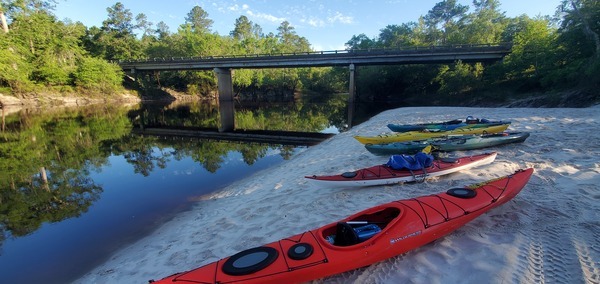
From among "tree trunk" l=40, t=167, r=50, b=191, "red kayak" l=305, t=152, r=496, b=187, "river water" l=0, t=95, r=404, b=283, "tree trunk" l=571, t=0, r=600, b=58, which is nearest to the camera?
"river water" l=0, t=95, r=404, b=283

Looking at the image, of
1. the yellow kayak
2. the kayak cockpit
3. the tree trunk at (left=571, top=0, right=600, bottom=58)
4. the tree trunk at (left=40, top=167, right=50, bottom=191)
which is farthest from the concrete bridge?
the kayak cockpit

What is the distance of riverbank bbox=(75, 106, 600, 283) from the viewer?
3.19 meters

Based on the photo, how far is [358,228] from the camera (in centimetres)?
364

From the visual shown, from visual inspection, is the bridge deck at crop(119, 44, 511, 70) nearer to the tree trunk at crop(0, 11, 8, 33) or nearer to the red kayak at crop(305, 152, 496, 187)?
the tree trunk at crop(0, 11, 8, 33)

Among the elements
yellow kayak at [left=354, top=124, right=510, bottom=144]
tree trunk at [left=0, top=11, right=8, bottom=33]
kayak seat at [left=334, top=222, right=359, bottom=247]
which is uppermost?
tree trunk at [left=0, top=11, right=8, bottom=33]

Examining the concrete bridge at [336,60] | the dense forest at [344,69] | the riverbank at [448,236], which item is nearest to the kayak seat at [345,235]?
the riverbank at [448,236]

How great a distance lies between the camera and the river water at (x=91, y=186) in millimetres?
5406

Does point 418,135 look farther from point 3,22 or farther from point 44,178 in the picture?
point 3,22

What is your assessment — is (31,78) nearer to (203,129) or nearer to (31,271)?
(203,129)

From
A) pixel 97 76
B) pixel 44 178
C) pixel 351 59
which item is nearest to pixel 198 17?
pixel 97 76

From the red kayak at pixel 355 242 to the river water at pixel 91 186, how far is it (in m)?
3.79

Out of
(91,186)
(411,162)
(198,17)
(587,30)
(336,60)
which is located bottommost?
(91,186)

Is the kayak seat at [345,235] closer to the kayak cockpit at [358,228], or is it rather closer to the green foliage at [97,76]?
the kayak cockpit at [358,228]

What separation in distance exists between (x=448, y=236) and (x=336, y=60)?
120 ft
